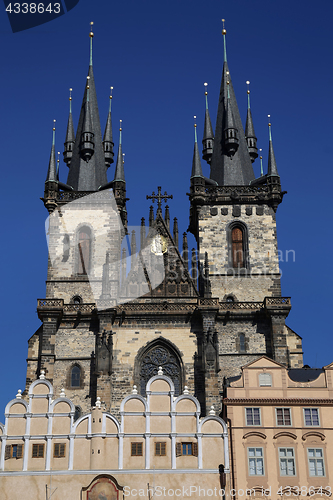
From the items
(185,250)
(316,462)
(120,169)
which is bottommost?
(316,462)

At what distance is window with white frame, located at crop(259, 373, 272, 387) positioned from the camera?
99.0ft

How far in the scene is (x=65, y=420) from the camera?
2891cm

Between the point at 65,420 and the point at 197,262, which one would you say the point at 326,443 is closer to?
the point at 65,420

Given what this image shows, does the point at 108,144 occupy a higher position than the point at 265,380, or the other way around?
the point at 108,144

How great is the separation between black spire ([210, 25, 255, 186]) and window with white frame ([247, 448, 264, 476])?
2341cm

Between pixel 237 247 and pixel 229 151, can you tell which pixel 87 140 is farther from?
pixel 237 247

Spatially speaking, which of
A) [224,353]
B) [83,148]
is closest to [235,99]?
[83,148]

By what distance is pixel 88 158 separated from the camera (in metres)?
52.0

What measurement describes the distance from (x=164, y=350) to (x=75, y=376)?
482 centimetres

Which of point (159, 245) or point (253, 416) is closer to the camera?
point (253, 416)

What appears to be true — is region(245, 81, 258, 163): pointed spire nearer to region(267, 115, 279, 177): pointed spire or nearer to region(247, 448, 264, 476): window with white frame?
region(267, 115, 279, 177): pointed spire

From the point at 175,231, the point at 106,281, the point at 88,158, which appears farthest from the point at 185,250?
the point at 88,158

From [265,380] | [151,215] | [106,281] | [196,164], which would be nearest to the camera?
[265,380]

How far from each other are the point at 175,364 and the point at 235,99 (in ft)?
66.8
